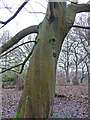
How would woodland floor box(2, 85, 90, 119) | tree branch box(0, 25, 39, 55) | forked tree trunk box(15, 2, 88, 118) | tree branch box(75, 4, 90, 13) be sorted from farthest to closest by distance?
woodland floor box(2, 85, 90, 119)
tree branch box(75, 4, 90, 13)
tree branch box(0, 25, 39, 55)
forked tree trunk box(15, 2, 88, 118)

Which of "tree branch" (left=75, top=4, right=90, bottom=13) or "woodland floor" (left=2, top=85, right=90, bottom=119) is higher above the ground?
"tree branch" (left=75, top=4, right=90, bottom=13)

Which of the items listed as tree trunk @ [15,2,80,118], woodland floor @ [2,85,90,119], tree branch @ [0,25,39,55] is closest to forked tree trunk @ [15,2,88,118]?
tree trunk @ [15,2,80,118]

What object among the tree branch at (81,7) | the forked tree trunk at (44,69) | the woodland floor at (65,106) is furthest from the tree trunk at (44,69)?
the woodland floor at (65,106)

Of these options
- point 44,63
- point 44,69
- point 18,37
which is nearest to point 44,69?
point 44,69

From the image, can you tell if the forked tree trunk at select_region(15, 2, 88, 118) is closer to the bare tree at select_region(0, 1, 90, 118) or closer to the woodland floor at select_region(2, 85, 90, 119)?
the bare tree at select_region(0, 1, 90, 118)

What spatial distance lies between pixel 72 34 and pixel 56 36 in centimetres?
1457

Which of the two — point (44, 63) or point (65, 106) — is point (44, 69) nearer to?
point (44, 63)

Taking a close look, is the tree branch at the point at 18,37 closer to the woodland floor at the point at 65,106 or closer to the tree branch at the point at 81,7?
the tree branch at the point at 81,7

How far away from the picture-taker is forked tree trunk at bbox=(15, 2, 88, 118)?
262cm

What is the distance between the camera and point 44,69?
274 cm

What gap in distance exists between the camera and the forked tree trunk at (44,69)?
103 inches

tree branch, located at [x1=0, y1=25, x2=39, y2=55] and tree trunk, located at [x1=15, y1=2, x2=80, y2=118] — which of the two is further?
tree branch, located at [x1=0, y1=25, x2=39, y2=55]

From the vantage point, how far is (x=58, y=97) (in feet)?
23.1

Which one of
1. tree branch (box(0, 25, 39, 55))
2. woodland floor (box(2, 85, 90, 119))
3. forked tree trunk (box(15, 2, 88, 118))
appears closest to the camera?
forked tree trunk (box(15, 2, 88, 118))
